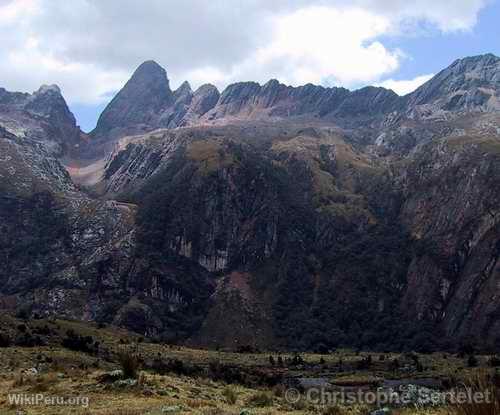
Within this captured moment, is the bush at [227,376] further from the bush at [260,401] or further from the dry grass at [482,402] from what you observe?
the dry grass at [482,402]

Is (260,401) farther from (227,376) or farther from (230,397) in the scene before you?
(227,376)

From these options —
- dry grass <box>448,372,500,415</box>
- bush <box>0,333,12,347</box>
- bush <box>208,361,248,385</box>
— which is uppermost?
dry grass <box>448,372,500,415</box>

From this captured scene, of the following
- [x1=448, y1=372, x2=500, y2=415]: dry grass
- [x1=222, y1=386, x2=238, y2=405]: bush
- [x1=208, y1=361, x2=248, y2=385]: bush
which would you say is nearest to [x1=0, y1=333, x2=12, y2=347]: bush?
[x1=208, y1=361, x2=248, y2=385]: bush

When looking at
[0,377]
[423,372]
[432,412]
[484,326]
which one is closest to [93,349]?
[0,377]

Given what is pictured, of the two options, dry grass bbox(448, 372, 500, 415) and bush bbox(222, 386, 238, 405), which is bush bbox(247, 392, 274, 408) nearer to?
bush bbox(222, 386, 238, 405)

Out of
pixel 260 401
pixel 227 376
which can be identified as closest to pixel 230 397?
pixel 260 401

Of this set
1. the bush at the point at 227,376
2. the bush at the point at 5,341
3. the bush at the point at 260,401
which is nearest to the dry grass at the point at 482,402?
the bush at the point at 260,401

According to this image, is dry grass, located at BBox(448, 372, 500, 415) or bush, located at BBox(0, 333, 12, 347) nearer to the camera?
dry grass, located at BBox(448, 372, 500, 415)

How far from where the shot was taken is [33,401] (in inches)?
1207

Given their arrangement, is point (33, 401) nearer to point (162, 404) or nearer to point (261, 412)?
point (162, 404)

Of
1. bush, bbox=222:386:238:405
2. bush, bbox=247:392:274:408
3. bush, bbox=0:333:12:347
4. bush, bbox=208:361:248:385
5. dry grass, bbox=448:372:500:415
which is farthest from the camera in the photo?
bush, bbox=0:333:12:347

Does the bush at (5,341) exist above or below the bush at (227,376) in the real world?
above

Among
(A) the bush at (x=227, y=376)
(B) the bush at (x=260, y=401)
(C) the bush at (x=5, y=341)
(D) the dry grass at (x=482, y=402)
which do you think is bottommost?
(A) the bush at (x=227, y=376)

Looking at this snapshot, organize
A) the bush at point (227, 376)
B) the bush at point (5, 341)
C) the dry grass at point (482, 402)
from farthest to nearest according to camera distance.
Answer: the bush at point (5, 341) < the bush at point (227, 376) < the dry grass at point (482, 402)
